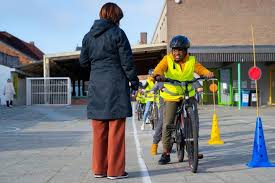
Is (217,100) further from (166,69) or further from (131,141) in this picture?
(166,69)

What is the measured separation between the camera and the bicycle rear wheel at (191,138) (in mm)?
6043

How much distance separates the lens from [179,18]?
3512 cm

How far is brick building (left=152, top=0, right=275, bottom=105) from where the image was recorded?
33781 millimetres

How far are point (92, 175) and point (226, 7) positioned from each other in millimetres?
31599

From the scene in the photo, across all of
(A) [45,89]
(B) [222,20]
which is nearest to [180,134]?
(A) [45,89]

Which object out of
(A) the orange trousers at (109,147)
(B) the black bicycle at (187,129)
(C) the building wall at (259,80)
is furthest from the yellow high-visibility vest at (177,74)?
(C) the building wall at (259,80)

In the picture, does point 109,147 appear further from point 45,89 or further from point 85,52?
point 45,89

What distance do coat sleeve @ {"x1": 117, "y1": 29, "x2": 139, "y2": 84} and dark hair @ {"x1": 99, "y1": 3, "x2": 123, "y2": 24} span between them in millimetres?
269

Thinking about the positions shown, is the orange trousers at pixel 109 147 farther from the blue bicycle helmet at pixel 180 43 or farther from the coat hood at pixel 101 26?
the blue bicycle helmet at pixel 180 43

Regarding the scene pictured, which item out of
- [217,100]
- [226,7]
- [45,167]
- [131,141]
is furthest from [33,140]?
[226,7]

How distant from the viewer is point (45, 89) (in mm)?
34031

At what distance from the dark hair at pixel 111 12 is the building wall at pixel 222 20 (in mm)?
29209

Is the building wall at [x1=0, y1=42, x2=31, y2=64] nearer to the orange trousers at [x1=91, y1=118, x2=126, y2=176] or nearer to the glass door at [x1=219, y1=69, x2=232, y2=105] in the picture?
the glass door at [x1=219, y1=69, x2=232, y2=105]

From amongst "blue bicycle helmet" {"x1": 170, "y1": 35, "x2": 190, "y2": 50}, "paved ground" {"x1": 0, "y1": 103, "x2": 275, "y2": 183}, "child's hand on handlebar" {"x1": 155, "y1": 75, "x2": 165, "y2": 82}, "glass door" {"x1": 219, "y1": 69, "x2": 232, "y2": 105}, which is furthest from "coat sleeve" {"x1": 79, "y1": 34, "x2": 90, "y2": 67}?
"glass door" {"x1": 219, "y1": 69, "x2": 232, "y2": 105}
